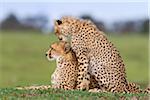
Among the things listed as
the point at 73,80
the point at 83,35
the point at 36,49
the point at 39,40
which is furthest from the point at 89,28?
the point at 39,40

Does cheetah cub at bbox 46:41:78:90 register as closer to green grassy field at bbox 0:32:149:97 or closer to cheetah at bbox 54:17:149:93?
cheetah at bbox 54:17:149:93

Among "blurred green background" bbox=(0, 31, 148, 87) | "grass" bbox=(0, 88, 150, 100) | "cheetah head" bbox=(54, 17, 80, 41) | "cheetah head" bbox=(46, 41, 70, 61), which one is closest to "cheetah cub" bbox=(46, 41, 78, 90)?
"cheetah head" bbox=(46, 41, 70, 61)

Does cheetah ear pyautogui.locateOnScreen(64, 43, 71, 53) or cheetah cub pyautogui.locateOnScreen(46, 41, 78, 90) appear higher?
cheetah ear pyautogui.locateOnScreen(64, 43, 71, 53)

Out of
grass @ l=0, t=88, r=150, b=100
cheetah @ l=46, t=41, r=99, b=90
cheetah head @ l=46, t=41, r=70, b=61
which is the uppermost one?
cheetah head @ l=46, t=41, r=70, b=61

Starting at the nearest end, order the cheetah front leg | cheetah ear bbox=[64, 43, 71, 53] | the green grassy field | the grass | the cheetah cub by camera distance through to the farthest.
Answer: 1. the grass
2. the cheetah front leg
3. the cheetah cub
4. cheetah ear bbox=[64, 43, 71, 53]
5. the green grassy field

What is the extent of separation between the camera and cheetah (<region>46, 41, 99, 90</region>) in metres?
10.1

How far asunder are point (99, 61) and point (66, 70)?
0.48 m

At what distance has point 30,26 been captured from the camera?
1698 inches

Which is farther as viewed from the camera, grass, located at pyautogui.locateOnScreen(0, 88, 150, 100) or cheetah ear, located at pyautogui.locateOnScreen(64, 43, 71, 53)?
cheetah ear, located at pyautogui.locateOnScreen(64, 43, 71, 53)

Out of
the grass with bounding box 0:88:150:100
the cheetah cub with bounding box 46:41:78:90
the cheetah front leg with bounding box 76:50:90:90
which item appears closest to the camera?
the grass with bounding box 0:88:150:100

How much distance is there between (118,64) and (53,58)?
96 cm

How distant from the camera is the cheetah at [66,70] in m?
10.1

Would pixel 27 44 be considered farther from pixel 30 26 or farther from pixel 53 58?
pixel 53 58

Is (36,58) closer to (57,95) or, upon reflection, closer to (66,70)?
(66,70)
